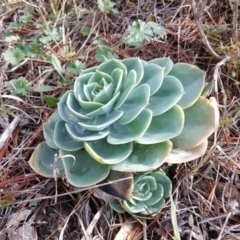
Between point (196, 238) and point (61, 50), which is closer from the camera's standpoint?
point (196, 238)

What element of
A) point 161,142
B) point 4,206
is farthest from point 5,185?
point 161,142

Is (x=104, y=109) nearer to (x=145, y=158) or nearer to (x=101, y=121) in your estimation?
(x=101, y=121)

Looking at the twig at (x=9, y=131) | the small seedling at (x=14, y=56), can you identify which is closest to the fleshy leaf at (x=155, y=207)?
the twig at (x=9, y=131)

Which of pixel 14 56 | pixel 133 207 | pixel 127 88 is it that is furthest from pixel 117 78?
pixel 14 56

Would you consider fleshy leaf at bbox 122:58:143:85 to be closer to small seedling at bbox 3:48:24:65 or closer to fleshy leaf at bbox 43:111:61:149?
fleshy leaf at bbox 43:111:61:149

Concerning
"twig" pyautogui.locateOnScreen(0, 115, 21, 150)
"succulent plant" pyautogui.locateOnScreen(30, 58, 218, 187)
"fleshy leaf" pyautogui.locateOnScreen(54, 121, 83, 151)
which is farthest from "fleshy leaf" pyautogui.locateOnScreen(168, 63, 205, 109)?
"twig" pyautogui.locateOnScreen(0, 115, 21, 150)

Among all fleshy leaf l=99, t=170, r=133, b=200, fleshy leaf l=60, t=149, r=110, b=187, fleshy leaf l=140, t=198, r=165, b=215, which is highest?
fleshy leaf l=60, t=149, r=110, b=187

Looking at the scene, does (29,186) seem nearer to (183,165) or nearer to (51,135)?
(51,135)
